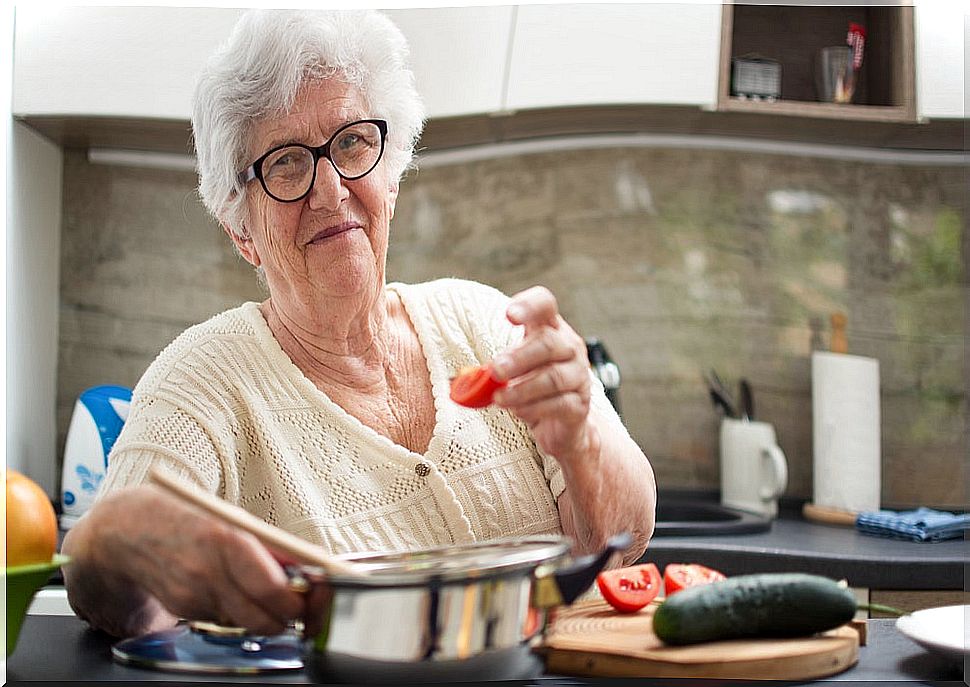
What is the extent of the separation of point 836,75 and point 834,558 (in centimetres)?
89

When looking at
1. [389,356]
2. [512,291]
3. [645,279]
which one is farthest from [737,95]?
[389,356]

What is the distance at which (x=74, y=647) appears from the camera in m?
0.86

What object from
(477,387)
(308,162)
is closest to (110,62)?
(308,162)

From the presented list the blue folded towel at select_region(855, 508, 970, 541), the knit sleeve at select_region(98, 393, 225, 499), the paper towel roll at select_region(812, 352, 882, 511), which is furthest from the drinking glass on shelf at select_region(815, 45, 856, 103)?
the knit sleeve at select_region(98, 393, 225, 499)

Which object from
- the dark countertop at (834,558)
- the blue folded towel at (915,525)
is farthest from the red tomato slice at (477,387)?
the blue folded towel at (915,525)

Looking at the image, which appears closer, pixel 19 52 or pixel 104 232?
pixel 19 52

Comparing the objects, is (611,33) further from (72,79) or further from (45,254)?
(45,254)

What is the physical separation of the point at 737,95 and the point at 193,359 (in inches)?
48.9

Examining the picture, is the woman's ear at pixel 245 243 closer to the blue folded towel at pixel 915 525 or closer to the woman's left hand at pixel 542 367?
the woman's left hand at pixel 542 367

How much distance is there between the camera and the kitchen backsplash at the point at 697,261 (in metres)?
2.11

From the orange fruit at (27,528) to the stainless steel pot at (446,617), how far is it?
21 cm

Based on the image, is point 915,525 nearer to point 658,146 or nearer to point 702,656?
point 658,146

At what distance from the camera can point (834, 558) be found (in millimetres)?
1604

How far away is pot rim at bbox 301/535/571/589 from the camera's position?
660mm
